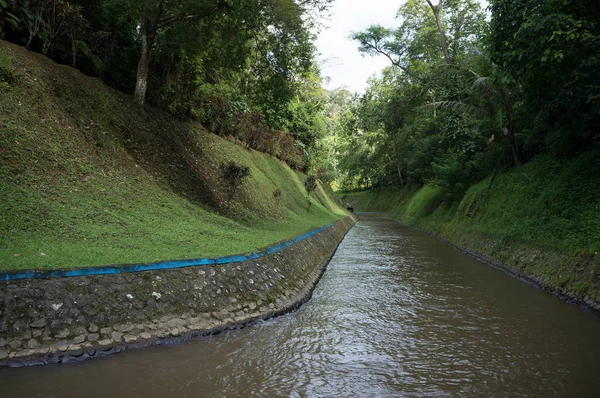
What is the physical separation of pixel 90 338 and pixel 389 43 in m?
25.2

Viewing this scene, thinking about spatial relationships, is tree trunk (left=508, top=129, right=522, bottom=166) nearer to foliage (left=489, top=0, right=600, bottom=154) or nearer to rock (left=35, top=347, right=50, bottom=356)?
foliage (left=489, top=0, right=600, bottom=154)

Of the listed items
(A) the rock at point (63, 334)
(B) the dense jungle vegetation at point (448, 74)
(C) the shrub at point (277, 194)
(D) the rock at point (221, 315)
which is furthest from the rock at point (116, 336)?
(C) the shrub at point (277, 194)

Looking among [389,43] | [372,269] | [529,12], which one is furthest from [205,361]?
[389,43]

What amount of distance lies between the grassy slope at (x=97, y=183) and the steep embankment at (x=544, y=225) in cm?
712

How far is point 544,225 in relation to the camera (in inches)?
409

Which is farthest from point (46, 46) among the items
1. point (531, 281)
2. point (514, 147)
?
point (514, 147)

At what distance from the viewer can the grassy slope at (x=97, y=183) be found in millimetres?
6793

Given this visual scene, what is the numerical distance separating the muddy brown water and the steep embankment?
0.81 meters

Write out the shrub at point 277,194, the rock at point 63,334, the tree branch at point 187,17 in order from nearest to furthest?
the rock at point 63,334 → the tree branch at point 187,17 → the shrub at point 277,194

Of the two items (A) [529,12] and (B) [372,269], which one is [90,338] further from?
(A) [529,12]

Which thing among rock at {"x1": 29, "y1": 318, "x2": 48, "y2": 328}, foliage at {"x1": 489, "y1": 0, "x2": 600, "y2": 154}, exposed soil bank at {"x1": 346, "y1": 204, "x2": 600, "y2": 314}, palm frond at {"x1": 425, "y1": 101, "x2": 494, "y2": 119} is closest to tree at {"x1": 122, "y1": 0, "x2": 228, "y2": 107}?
foliage at {"x1": 489, "y1": 0, "x2": 600, "y2": 154}

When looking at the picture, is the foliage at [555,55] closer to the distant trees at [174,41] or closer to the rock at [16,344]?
the distant trees at [174,41]

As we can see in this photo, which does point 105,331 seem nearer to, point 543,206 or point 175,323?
point 175,323

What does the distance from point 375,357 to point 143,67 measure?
1257cm
